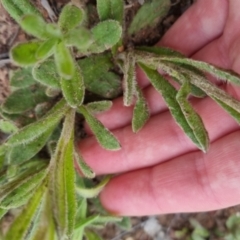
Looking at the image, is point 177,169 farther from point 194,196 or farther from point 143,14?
point 143,14

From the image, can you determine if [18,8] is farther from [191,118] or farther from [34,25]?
[191,118]

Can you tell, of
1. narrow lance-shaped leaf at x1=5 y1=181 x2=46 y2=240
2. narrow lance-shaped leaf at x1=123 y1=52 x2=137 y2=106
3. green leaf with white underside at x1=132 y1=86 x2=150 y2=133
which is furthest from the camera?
green leaf with white underside at x1=132 y1=86 x2=150 y2=133

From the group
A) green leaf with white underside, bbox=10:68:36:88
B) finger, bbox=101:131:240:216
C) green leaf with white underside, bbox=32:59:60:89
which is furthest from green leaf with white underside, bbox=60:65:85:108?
finger, bbox=101:131:240:216

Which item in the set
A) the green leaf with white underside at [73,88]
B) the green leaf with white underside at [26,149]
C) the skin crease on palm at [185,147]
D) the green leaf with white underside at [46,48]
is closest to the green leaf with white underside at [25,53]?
the green leaf with white underside at [46,48]

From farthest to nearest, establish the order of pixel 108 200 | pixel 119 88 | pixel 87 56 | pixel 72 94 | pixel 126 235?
pixel 126 235, pixel 108 200, pixel 119 88, pixel 87 56, pixel 72 94

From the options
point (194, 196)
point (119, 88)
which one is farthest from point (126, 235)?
point (119, 88)

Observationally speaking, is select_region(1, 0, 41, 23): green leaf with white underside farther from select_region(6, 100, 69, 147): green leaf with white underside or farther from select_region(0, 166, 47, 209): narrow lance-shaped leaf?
select_region(0, 166, 47, 209): narrow lance-shaped leaf

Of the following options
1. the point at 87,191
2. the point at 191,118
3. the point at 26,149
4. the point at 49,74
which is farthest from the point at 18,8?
the point at 87,191
